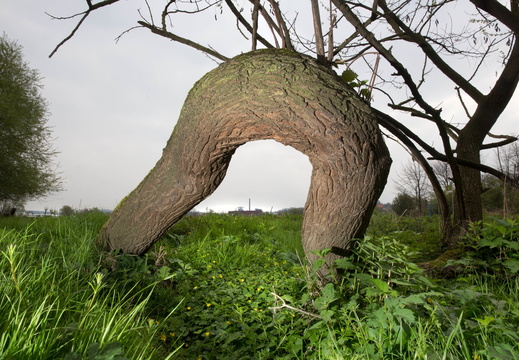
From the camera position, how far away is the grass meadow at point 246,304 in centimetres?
186

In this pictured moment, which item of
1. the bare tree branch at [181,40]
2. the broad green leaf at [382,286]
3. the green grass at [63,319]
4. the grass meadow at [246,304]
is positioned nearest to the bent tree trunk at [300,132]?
the grass meadow at [246,304]

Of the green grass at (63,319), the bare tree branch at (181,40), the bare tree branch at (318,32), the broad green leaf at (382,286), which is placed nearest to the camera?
the green grass at (63,319)

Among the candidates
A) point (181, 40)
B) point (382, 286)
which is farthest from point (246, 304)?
point (181, 40)

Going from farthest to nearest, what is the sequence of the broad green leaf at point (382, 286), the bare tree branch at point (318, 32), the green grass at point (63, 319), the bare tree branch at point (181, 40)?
the bare tree branch at point (181, 40) < the bare tree branch at point (318, 32) < the broad green leaf at point (382, 286) < the green grass at point (63, 319)

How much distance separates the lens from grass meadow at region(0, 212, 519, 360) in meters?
1.86

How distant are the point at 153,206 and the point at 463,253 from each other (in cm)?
336

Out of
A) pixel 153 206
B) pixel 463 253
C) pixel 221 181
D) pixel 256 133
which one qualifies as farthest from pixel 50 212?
pixel 463 253

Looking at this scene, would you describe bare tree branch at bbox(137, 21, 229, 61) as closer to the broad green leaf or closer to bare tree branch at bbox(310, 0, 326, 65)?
bare tree branch at bbox(310, 0, 326, 65)

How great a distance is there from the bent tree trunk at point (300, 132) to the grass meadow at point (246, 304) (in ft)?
1.00

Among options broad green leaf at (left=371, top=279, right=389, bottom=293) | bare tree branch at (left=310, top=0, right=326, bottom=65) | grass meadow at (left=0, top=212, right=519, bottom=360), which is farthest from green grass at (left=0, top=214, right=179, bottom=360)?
bare tree branch at (left=310, top=0, right=326, bottom=65)

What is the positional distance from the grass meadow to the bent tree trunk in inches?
11.9

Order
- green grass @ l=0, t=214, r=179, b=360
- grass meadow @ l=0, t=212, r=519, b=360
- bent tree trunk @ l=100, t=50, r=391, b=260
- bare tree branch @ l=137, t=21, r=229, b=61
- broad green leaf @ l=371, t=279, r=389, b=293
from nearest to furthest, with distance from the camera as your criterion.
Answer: green grass @ l=0, t=214, r=179, b=360, grass meadow @ l=0, t=212, r=519, b=360, broad green leaf @ l=371, t=279, r=389, b=293, bent tree trunk @ l=100, t=50, r=391, b=260, bare tree branch @ l=137, t=21, r=229, b=61

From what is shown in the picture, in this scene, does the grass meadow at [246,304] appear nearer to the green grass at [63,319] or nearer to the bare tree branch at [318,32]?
the green grass at [63,319]

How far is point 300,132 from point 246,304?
1.52m
